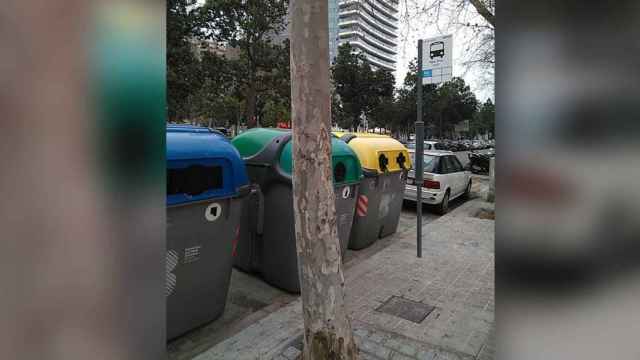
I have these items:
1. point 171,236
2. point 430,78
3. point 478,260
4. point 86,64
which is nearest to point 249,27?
point 430,78

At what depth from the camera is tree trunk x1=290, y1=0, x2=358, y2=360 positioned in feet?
8.80

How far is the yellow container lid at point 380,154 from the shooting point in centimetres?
649

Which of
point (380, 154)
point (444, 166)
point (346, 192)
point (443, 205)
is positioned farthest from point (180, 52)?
point (346, 192)

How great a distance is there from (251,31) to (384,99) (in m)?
19.7

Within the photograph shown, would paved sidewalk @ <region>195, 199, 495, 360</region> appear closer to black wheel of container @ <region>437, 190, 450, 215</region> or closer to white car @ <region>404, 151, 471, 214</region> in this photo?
white car @ <region>404, 151, 471, 214</region>

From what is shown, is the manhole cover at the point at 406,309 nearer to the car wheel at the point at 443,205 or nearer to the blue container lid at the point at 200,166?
the blue container lid at the point at 200,166

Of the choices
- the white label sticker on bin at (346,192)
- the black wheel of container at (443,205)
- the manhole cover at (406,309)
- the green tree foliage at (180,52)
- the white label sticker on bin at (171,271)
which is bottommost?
the manhole cover at (406,309)

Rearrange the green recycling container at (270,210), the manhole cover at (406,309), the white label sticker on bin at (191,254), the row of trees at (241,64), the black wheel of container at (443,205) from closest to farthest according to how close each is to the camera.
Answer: the white label sticker on bin at (191,254) < the manhole cover at (406,309) < the green recycling container at (270,210) < the black wheel of container at (443,205) < the row of trees at (241,64)

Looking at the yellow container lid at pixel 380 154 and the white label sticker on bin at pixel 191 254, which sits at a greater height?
the yellow container lid at pixel 380 154

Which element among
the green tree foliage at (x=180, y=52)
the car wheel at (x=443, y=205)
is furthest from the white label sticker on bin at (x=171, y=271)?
the green tree foliage at (x=180, y=52)

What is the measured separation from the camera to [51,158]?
671 mm

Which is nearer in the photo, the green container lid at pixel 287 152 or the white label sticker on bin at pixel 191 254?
the white label sticker on bin at pixel 191 254

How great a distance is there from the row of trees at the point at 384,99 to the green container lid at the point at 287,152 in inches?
898

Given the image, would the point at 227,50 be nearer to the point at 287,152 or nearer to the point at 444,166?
the point at 444,166
